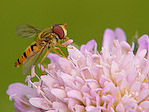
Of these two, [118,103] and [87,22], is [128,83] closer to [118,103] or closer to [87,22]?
[118,103]

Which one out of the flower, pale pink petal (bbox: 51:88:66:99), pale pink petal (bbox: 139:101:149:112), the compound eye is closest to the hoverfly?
the compound eye

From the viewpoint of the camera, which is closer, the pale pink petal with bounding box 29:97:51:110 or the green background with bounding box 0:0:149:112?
→ the pale pink petal with bounding box 29:97:51:110

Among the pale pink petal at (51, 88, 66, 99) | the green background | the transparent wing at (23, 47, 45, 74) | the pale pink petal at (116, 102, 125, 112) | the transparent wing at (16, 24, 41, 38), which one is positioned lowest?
the pale pink petal at (116, 102, 125, 112)

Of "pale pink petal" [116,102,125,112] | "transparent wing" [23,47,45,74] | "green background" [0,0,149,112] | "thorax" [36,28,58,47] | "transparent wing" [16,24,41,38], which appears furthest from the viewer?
"green background" [0,0,149,112]

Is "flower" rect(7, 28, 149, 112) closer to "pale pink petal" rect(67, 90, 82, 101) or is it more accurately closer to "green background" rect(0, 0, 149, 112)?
"pale pink petal" rect(67, 90, 82, 101)

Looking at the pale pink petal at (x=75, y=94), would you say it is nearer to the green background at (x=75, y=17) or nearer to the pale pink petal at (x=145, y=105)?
the pale pink petal at (x=145, y=105)

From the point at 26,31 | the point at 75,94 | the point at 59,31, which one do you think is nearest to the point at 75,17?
the point at 26,31

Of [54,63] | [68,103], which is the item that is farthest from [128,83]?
[54,63]
